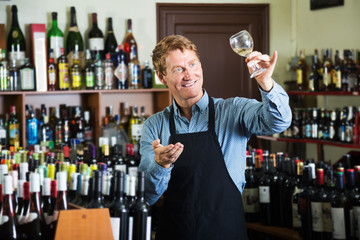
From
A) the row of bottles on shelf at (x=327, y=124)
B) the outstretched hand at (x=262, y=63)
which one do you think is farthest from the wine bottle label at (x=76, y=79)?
the outstretched hand at (x=262, y=63)

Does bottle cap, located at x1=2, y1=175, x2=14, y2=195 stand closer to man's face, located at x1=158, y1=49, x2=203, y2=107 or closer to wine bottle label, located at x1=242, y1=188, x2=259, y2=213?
man's face, located at x1=158, y1=49, x2=203, y2=107

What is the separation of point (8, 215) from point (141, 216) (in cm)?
50

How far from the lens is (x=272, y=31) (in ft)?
18.7

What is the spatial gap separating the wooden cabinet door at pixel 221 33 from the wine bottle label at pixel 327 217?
2.77 metres

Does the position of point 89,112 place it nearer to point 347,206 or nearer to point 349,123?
point 349,123

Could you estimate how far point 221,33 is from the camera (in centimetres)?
555

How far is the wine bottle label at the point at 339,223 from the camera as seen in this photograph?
112 inches

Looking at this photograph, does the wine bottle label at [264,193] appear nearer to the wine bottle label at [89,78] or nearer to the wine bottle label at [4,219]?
the wine bottle label at [4,219]

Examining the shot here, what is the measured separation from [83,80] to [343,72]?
2310 mm

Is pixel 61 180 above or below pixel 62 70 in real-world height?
below

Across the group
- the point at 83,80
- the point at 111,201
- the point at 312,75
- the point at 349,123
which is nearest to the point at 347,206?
the point at 111,201

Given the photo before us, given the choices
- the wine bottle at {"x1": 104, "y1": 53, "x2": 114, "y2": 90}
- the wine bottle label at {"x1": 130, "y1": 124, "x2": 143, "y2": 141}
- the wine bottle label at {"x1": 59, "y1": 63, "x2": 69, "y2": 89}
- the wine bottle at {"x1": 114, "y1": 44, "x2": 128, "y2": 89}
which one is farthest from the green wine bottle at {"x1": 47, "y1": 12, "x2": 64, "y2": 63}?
the wine bottle label at {"x1": 130, "y1": 124, "x2": 143, "y2": 141}

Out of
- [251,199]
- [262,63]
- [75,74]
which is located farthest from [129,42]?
[262,63]

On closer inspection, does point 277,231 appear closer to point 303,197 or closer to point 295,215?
point 295,215
